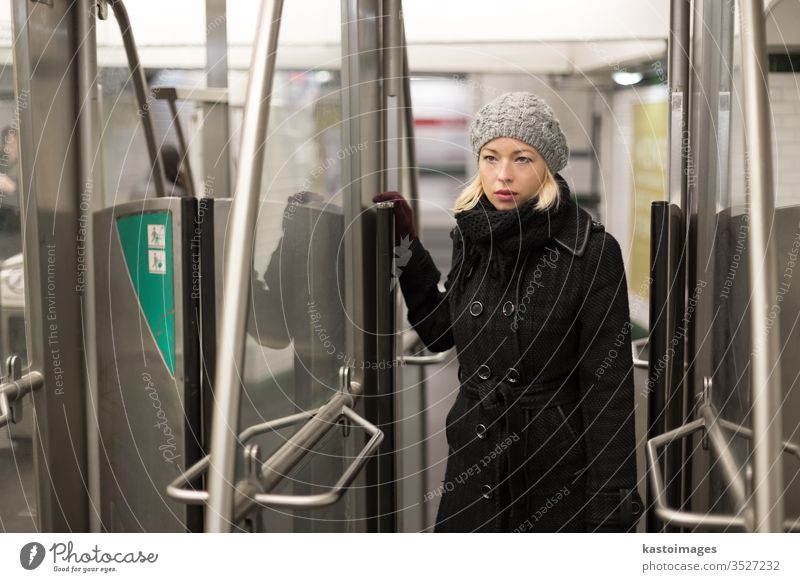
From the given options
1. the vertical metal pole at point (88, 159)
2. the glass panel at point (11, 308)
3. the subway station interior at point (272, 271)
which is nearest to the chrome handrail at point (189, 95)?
the subway station interior at point (272, 271)

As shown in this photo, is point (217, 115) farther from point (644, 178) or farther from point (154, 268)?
point (644, 178)

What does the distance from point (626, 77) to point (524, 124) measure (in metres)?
0.88

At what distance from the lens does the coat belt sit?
1235 millimetres

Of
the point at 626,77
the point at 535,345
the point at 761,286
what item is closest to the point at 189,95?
the point at 535,345

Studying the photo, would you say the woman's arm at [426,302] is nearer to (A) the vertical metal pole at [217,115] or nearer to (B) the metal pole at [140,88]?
(A) the vertical metal pole at [217,115]

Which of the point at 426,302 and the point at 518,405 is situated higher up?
the point at 426,302

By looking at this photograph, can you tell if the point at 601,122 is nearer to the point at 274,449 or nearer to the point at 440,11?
the point at 440,11

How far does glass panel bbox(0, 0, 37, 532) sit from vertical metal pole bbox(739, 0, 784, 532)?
2.80 ft

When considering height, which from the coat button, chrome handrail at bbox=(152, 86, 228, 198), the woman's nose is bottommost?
the coat button

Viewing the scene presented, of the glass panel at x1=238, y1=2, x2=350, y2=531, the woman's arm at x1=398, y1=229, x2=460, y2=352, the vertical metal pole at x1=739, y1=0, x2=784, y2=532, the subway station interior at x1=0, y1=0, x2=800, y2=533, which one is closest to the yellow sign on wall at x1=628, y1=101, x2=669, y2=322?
the subway station interior at x1=0, y1=0, x2=800, y2=533

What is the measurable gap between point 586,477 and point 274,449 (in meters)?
0.45

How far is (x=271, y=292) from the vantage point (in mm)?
1220

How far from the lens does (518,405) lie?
125 centimetres

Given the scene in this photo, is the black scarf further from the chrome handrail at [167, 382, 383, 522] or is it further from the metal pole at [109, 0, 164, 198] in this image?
the metal pole at [109, 0, 164, 198]
